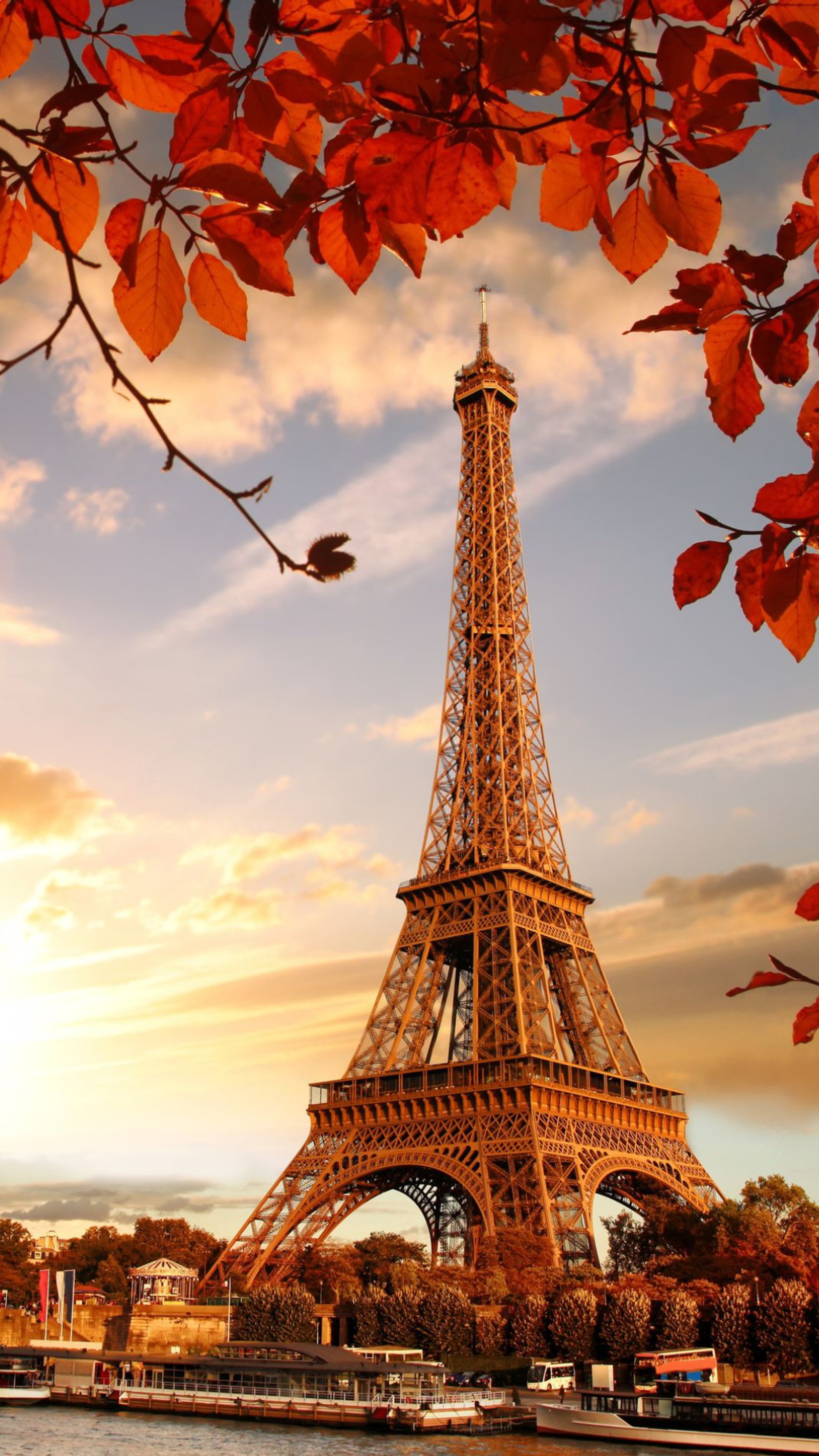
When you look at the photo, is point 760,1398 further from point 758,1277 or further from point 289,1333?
point 289,1333

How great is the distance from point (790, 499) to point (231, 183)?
144cm

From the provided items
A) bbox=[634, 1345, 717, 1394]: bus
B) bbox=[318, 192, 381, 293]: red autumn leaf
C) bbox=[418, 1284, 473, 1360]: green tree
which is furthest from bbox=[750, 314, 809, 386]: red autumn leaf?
bbox=[418, 1284, 473, 1360]: green tree

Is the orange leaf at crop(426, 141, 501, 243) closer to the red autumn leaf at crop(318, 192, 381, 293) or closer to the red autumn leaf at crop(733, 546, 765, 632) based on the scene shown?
the red autumn leaf at crop(318, 192, 381, 293)

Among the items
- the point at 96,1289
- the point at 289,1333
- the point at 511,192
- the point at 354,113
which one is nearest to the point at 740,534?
the point at 511,192

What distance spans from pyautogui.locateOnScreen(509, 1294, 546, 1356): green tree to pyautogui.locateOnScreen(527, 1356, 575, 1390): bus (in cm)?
85

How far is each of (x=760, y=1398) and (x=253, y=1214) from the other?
77.7 feet

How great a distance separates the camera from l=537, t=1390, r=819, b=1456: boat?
35281 mm

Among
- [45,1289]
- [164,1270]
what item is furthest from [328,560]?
[164,1270]

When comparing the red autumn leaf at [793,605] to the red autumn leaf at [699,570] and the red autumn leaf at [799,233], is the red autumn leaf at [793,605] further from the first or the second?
the red autumn leaf at [799,233]

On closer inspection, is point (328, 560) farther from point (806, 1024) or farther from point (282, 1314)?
point (282, 1314)

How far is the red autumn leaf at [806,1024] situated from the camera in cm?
319

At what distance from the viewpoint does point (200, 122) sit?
2.51 m

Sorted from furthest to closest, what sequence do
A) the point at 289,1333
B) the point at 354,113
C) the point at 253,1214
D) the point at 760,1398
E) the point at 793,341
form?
the point at 253,1214
the point at 289,1333
the point at 760,1398
the point at 793,341
the point at 354,113

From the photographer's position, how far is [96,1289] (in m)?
88.8
